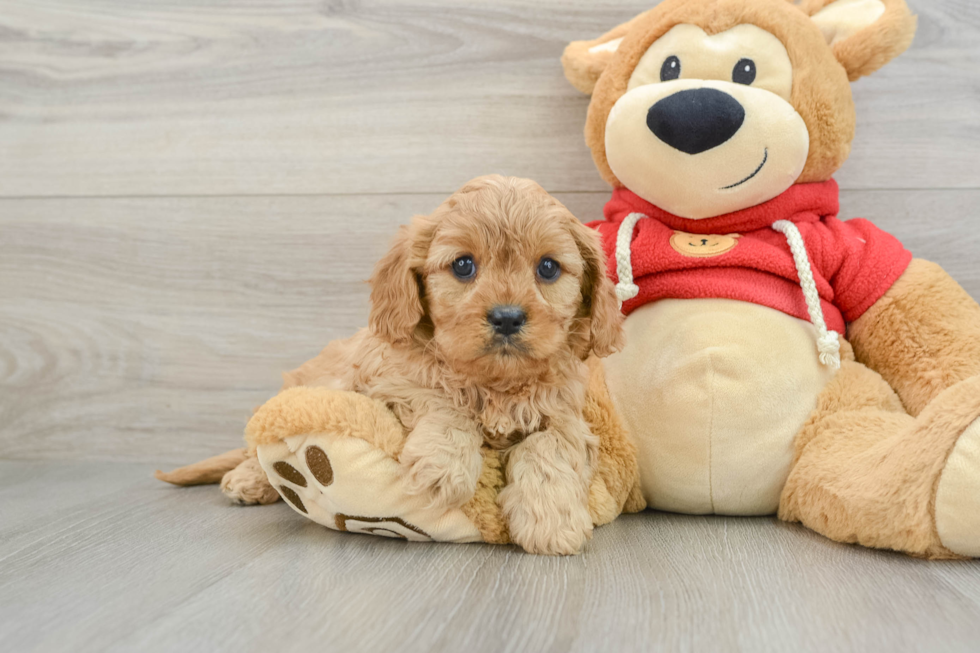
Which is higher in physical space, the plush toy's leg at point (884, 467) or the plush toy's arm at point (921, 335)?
the plush toy's arm at point (921, 335)

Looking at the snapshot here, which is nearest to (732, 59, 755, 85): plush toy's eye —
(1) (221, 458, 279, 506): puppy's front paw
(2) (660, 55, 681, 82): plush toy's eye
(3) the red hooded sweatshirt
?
(2) (660, 55, 681, 82): plush toy's eye

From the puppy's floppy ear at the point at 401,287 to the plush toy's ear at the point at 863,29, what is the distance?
3.01 feet

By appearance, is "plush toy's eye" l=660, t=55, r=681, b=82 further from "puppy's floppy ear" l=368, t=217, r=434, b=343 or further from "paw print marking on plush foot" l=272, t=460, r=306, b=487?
"paw print marking on plush foot" l=272, t=460, r=306, b=487

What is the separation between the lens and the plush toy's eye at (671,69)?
1387 mm

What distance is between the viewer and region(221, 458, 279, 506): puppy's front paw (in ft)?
4.85

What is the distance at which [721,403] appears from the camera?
1271 millimetres

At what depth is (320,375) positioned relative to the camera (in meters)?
1.47

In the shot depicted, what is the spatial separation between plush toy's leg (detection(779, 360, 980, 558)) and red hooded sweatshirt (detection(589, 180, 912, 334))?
6.7 inches

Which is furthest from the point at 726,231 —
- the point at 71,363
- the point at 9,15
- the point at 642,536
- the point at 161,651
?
the point at 9,15

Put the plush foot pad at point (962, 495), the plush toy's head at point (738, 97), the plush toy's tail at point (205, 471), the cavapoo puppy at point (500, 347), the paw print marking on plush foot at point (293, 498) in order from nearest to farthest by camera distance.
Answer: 1. the plush foot pad at point (962, 495)
2. the cavapoo puppy at point (500, 347)
3. the paw print marking on plush foot at point (293, 498)
4. the plush toy's head at point (738, 97)
5. the plush toy's tail at point (205, 471)

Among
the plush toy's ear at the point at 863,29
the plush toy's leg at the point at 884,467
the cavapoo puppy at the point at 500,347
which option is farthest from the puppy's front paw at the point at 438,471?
the plush toy's ear at the point at 863,29

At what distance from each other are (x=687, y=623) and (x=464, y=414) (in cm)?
49

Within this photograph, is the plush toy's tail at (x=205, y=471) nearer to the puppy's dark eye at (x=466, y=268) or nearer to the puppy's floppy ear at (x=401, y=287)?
the puppy's floppy ear at (x=401, y=287)

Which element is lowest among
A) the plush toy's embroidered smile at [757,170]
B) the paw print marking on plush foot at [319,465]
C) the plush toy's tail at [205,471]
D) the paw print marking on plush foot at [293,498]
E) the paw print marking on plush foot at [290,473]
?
the plush toy's tail at [205,471]
